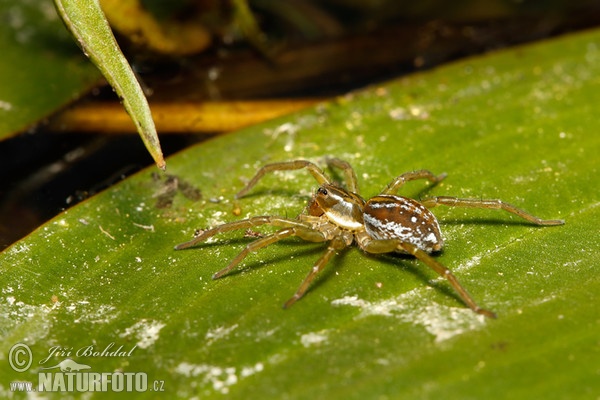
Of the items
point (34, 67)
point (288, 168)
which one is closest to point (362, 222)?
point (288, 168)

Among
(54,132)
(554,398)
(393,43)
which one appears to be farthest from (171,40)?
(554,398)

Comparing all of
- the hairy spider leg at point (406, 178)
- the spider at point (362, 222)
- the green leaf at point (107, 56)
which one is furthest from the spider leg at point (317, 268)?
the green leaf at point (107, 56)

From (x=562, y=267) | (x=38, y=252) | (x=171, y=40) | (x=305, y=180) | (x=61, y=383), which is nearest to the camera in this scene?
(x=61, y=383)

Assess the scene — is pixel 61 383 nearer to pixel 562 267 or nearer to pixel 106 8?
pixel 562 267

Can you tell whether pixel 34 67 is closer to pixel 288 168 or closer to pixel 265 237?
pixel 288 168

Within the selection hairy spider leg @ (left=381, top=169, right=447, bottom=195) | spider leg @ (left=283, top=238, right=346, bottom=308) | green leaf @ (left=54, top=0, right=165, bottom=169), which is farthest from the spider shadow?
green leaf @ (left=54, top=0, right=165, bottom=169)

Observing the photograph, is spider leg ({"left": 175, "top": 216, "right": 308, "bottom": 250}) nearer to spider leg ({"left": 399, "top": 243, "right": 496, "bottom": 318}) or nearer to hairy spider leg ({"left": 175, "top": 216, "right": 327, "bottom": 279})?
hairy spider leg ({"left": 175, "top": 216, "right": 327, "bottom": 279})
